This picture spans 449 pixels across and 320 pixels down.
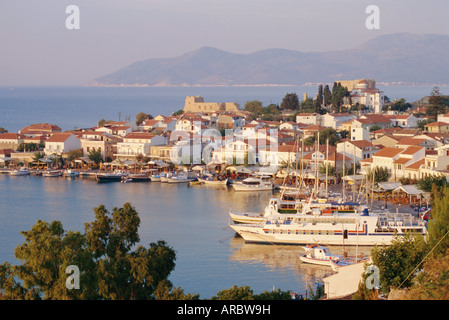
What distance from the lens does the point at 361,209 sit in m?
10.9

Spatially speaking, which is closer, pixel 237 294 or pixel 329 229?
pixel 237 294

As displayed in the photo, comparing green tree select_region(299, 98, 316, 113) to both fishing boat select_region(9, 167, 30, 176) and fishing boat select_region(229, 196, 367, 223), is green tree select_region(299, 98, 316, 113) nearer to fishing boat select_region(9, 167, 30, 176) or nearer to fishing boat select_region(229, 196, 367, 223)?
fishing boat select_region(9, 167, 30, 176)

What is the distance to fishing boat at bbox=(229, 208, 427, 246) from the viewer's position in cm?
1065

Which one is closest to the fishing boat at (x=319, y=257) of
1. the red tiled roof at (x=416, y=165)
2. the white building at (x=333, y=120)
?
the red tiled roof at (x=416, y=165)

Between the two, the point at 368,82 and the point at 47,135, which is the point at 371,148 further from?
the point at 368,82

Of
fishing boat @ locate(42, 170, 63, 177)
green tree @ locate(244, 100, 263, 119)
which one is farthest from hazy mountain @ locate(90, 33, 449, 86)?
fishing boat @ locate(42, 170, 63, 177)

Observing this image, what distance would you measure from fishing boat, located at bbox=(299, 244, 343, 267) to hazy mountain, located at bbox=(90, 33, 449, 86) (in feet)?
209

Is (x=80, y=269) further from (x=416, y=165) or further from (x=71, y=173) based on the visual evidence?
(x=71, y=173)

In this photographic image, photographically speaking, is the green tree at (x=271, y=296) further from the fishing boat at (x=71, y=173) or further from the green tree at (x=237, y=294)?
the fishing boat at (x=71, y=173)

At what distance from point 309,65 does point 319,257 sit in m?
86.2

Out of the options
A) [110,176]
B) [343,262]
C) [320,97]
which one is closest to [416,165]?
[343,262]

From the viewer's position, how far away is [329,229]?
1072 cm

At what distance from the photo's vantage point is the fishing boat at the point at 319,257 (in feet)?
30.2

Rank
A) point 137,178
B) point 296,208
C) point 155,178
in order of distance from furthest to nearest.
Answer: point 137,178, point 155,178, point 296,208
